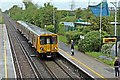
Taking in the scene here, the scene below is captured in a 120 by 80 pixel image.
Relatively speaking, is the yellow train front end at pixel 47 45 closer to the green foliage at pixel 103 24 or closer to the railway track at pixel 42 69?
the railway track at pixel 42 69

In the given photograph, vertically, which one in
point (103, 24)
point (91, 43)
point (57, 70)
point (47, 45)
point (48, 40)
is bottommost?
point (57, 70)

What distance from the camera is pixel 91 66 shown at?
2477 cm

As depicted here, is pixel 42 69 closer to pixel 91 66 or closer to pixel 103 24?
pixel 91 66

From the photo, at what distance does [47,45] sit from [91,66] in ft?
19.6

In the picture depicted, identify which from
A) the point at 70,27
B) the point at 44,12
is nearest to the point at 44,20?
the point at 44,12

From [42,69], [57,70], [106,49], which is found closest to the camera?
[57,70]

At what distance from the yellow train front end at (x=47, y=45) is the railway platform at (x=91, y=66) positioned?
1.37 meters

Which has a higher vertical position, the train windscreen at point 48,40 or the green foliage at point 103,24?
the green foliage at point 103,24

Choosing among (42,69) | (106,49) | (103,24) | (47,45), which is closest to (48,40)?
(47,45)

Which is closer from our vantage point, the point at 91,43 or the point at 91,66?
the point at 91,66

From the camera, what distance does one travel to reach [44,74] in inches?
926

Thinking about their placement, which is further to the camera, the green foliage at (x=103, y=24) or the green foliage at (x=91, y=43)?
the green foliage at (x=103, y=24)

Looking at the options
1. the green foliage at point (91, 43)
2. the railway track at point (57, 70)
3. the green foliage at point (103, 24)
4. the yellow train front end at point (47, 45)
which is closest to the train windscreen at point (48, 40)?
the yellow train front end at point (47, 45)

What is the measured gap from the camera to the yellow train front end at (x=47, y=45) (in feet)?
96.4
